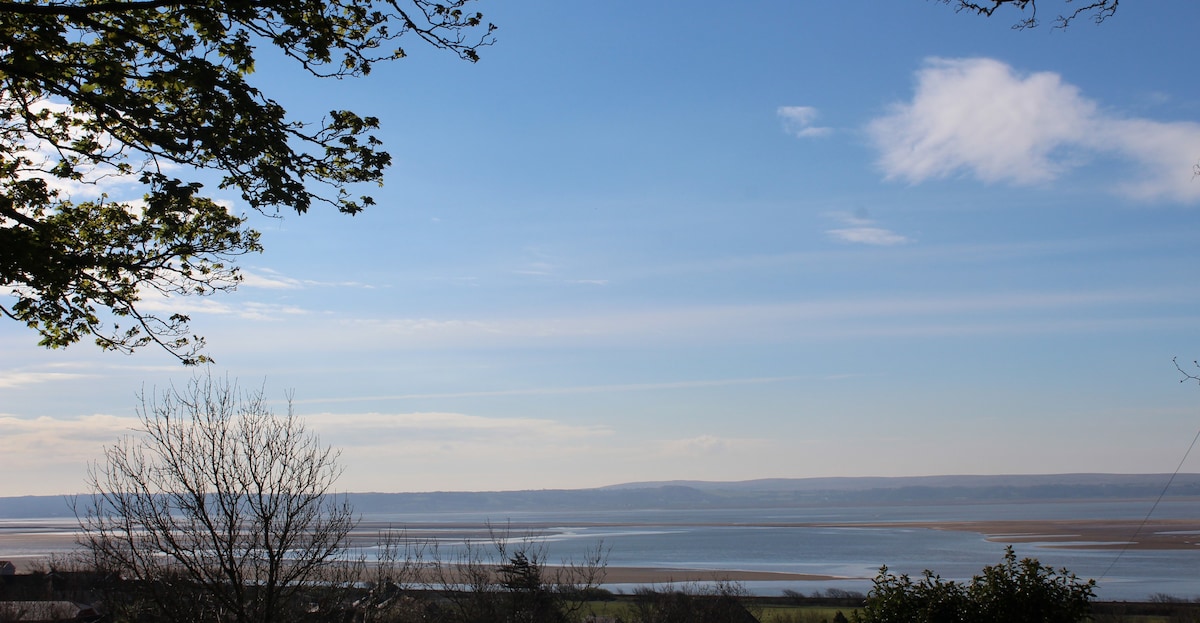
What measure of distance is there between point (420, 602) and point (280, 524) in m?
16.1

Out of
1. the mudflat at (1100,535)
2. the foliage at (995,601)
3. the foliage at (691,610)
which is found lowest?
the mudflat at (1100,535)

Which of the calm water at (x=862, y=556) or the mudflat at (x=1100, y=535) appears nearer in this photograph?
the calm water at (x=862, y=556)

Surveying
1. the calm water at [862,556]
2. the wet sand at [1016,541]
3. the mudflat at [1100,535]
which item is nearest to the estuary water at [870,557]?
the calm water at [862,556]

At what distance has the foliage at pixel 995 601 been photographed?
44.1ft

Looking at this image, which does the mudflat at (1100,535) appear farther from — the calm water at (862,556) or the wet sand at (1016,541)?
the calm water at (862,556)

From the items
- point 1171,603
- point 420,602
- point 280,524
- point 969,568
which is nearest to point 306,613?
point 280,524

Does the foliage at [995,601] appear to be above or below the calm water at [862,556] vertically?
above

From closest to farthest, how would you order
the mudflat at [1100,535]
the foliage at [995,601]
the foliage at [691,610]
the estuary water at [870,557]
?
the foliage at [995,601], the foliage at [691,610], the estuary water at [870,557], the mudflat at [1100,535]

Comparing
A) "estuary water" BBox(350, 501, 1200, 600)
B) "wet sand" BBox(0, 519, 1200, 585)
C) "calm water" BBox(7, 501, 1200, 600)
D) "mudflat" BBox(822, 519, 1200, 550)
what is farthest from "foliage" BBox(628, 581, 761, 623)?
"mudflat" BBox(822, 519, 1200, 550)

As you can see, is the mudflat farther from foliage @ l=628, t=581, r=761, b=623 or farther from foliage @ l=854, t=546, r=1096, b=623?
foliage @ l=854, t=546, r=1096, b=623

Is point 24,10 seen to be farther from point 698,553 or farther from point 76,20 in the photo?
point 698,553

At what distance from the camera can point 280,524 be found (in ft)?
47.6

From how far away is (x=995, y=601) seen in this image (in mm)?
13625

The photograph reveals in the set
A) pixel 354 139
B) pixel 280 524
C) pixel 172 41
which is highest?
pixel 172 41
